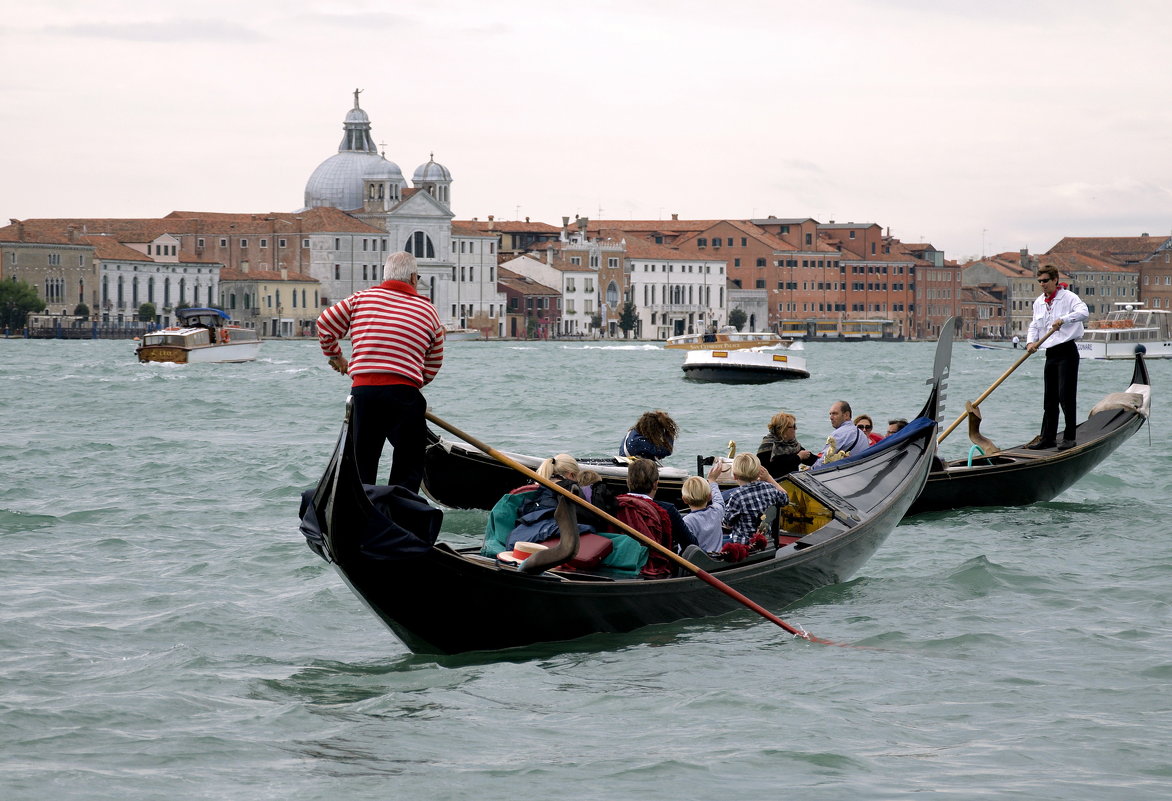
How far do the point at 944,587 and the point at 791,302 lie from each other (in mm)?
75631

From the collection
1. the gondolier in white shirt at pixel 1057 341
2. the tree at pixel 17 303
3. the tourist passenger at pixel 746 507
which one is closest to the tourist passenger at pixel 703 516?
the tourist passenger at pixel 746 507

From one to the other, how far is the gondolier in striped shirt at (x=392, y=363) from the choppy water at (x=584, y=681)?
672mm

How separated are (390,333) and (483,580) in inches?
30.9

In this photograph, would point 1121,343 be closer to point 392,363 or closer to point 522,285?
point 522,285

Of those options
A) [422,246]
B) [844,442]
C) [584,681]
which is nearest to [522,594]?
[584,681]

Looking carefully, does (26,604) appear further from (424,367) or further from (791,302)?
(791,302)

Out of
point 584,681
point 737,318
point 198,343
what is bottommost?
point 584,681

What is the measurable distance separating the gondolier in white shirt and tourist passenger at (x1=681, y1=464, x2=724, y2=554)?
128 inches

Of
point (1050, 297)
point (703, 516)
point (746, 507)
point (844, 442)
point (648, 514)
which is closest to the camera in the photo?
point (648, 514)

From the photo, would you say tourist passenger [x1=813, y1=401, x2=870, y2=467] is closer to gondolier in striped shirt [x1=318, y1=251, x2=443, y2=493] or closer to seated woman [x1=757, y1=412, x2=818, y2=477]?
seated woman [x1=757, y1=412, x2=818, y2=477]

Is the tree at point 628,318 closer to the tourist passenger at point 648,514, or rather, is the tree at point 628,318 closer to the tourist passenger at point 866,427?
the tourist passenger at point 866,427

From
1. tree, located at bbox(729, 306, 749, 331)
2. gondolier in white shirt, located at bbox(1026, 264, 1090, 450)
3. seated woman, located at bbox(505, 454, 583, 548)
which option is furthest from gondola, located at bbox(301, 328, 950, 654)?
tree, located at bbox(729, 306, 749, 331)

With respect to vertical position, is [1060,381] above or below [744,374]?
above

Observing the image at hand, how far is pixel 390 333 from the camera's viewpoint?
491cm
